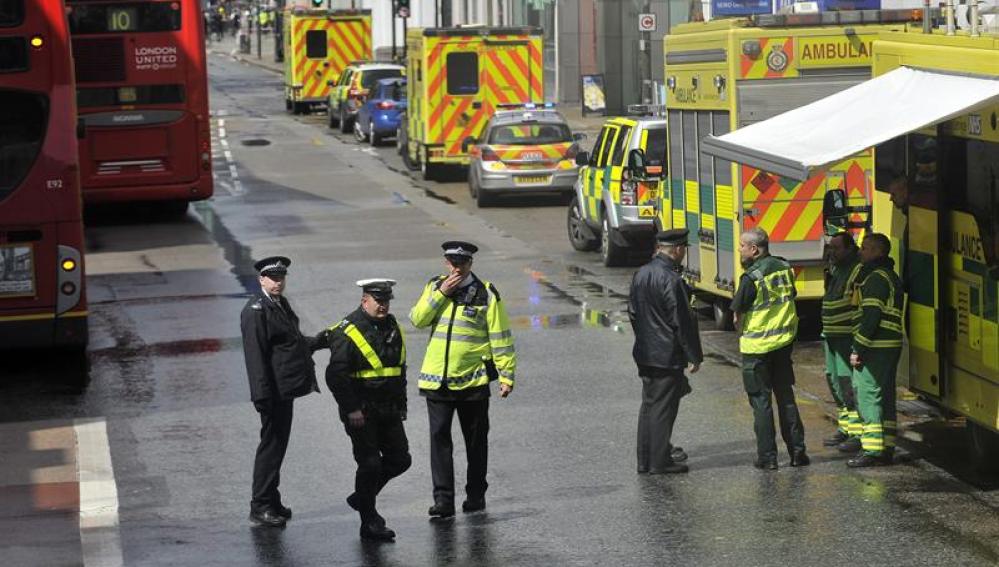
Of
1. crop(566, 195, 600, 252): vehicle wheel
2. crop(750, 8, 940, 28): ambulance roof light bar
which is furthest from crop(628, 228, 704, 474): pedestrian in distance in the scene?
crop(566, 195, 600, 252): vehicle wheel

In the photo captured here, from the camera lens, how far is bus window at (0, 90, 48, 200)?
16234 mm

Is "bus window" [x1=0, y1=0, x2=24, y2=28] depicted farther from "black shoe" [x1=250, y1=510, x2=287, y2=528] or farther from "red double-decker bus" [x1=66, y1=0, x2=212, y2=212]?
"red double-decker bus" [x1=66, y1=0, x2=212, y2=212]

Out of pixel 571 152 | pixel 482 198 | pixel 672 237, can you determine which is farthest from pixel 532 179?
pixel 672 237

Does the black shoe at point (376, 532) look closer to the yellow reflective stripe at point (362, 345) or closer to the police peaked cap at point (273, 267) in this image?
the yellow reflective stripe at point (362, 345)

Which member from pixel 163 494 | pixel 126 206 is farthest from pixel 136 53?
pixel 163 494

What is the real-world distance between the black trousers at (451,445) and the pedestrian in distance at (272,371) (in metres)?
0.80

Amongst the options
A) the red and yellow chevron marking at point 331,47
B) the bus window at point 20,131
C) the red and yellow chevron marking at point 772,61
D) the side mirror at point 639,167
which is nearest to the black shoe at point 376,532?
the bus window at point 20,131

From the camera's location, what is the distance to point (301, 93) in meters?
56.8

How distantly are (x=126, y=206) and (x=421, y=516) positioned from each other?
21523mm

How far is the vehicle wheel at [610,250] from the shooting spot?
76.2 feet

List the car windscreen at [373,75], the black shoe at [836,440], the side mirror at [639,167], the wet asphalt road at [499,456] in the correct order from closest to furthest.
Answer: the wet asphalt road at [499,456], the black shoe at [836,440], the side mirror at [639,167], the car windscreen at [373,75]

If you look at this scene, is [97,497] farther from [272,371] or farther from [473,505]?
[473,505]

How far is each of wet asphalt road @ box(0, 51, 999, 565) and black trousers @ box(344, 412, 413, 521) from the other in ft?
0.99

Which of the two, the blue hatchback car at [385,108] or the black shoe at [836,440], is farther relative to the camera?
the blue hatchback car at [385,108]
